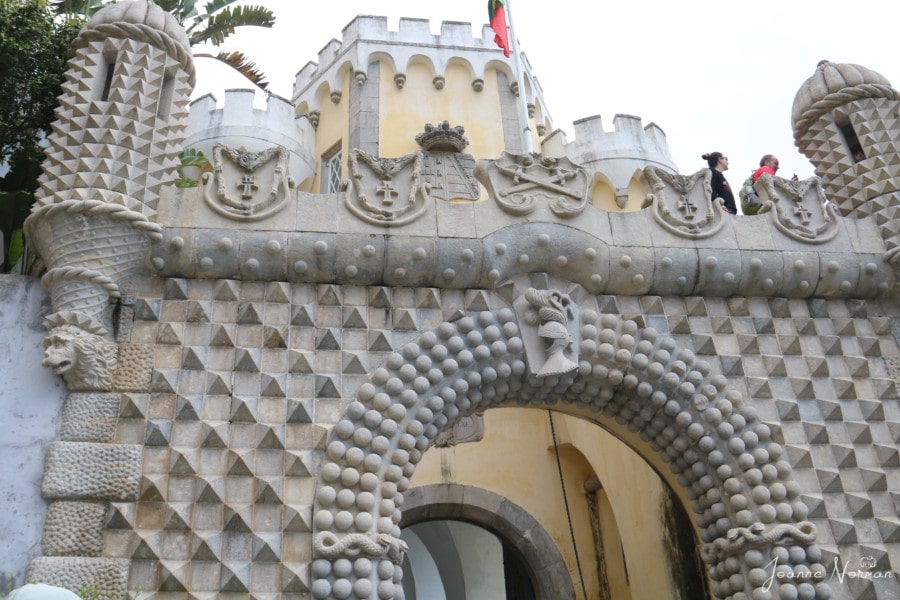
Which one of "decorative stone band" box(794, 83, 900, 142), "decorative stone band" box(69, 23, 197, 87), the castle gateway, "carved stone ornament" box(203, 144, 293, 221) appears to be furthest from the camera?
"decorative stone band" box(794, 83, 900, 142)

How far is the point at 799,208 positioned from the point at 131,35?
20.4ft

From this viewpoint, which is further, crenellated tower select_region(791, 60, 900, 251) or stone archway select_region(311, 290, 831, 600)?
crenellated tower select_region(791, 60, 900, 251)

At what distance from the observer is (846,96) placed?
8.98m

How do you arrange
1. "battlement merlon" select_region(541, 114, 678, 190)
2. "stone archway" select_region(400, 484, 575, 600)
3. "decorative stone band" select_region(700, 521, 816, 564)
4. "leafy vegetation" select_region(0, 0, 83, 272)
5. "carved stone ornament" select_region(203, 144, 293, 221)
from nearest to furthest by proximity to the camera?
"decorative stone band" select_region(700, 521, 816, 564) → "carved stone ornament" select_region(203, 144, 293, 221) → "leafy vegetation" select_region(0, 0, 83, 272) → "stone archway" select_region(400, 484, 575, 600) → "battlement merlon" select_region(541, 114, 678, 190)

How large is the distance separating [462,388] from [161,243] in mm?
2626

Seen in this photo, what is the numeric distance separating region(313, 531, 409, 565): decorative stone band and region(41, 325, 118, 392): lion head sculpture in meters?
1.95

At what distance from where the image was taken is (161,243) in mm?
6855

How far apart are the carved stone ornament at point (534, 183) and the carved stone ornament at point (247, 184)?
1763mm

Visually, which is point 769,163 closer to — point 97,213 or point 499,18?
point 499,18

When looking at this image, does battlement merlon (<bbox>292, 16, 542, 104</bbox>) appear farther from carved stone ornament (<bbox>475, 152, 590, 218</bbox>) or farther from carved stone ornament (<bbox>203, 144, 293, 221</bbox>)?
carved stone ornament (<bbox>203, 144, 293, 221</bbox>)

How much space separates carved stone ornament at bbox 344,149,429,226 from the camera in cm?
729

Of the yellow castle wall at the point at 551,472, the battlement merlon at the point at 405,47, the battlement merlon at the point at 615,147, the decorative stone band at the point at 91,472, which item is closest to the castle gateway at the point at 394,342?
the decorative stone band at the point at 91,472

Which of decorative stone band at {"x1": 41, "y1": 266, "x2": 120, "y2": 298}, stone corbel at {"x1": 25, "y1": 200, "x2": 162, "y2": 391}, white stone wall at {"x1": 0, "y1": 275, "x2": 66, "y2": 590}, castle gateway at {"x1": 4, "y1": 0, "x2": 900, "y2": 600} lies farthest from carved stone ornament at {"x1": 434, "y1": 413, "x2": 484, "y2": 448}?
white stone wall at {"x1": 0, "y1": 275, "x2": 66, "y2": 590}
